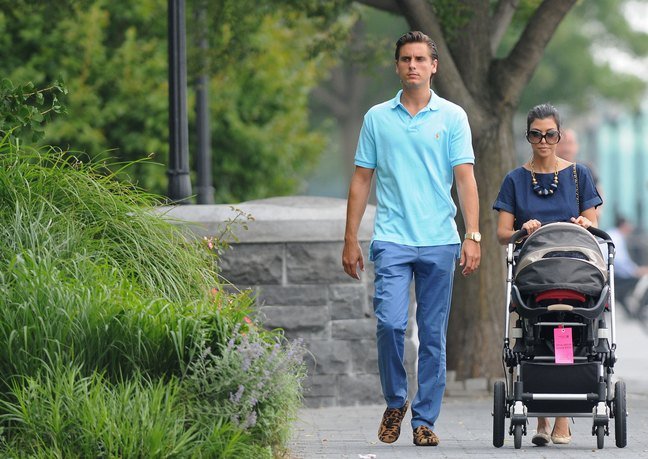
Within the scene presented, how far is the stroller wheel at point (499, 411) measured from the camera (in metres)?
6.67

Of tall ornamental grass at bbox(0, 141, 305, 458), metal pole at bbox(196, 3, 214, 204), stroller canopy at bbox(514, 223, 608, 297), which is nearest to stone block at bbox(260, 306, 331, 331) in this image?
tall ornamental grass at bbox(0, 141, 305, 458)

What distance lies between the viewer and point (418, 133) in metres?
6.92

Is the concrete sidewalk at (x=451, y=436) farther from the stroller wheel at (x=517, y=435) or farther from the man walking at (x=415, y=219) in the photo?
the man walking at (x=415, y=219)

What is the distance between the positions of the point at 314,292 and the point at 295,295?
123mm

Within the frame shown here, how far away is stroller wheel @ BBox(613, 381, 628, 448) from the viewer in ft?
21.6

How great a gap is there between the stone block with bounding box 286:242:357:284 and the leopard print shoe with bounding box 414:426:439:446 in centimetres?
241

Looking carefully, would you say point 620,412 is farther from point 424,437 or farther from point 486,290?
point 486,290

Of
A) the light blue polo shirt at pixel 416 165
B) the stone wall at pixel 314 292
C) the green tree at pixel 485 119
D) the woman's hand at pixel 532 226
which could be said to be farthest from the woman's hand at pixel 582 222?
the green tree at pixel 485 119

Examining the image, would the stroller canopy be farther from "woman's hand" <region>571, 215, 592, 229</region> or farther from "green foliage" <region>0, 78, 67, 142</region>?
"green foliage" <region>0, 78, 67, 142</region>

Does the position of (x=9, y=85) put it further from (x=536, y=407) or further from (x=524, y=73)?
(x=524, y=73)

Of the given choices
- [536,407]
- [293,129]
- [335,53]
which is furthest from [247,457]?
[293,129]

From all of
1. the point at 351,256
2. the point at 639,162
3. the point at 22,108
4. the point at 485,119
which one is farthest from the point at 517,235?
the point at 639,162

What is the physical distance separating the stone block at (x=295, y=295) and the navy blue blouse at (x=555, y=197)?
2.36 meters

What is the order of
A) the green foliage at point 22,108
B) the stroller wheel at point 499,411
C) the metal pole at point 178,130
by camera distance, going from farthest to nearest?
the metal pole at point 178,130 < the green foliage at point 22,108 < the stroller wheel at point 499,411
